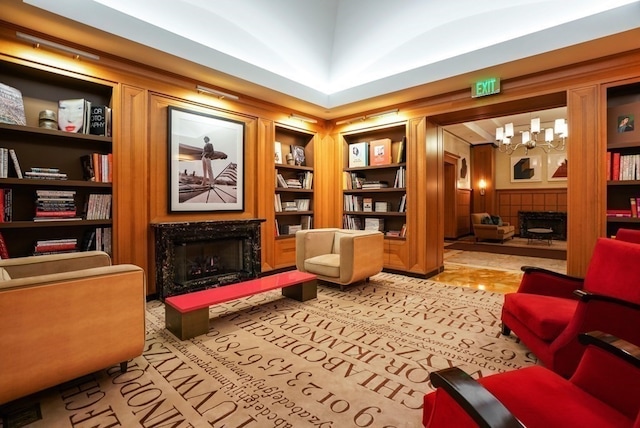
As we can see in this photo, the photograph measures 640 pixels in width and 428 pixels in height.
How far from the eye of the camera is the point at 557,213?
9.50 m

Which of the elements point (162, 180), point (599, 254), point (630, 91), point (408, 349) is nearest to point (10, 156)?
point (162, 180)

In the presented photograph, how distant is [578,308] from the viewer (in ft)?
5.85

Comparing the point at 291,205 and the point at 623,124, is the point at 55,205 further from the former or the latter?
the point at 623,124

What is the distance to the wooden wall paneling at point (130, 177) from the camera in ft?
A: 11.3

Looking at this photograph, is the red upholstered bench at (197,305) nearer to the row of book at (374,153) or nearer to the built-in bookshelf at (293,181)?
the built-in bookshelf at (293,181)

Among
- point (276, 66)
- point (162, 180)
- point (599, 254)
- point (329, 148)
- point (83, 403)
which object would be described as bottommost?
point (83, 403)

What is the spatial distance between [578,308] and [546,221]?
9.77m

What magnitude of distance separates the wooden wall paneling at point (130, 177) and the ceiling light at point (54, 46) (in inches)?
15.0

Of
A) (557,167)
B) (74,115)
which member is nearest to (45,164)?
(74,115)

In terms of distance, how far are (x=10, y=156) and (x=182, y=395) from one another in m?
2.85

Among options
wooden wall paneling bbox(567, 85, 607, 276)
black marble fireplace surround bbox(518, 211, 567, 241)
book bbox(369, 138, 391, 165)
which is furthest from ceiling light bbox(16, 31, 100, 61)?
black marble fireplace surround bbox(518, 211, 567, 241)

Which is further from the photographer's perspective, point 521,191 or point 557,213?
point 521,191

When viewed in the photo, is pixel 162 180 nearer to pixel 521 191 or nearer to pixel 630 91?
pixel 630 91

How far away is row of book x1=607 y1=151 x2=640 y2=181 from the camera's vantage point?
3311 mm
